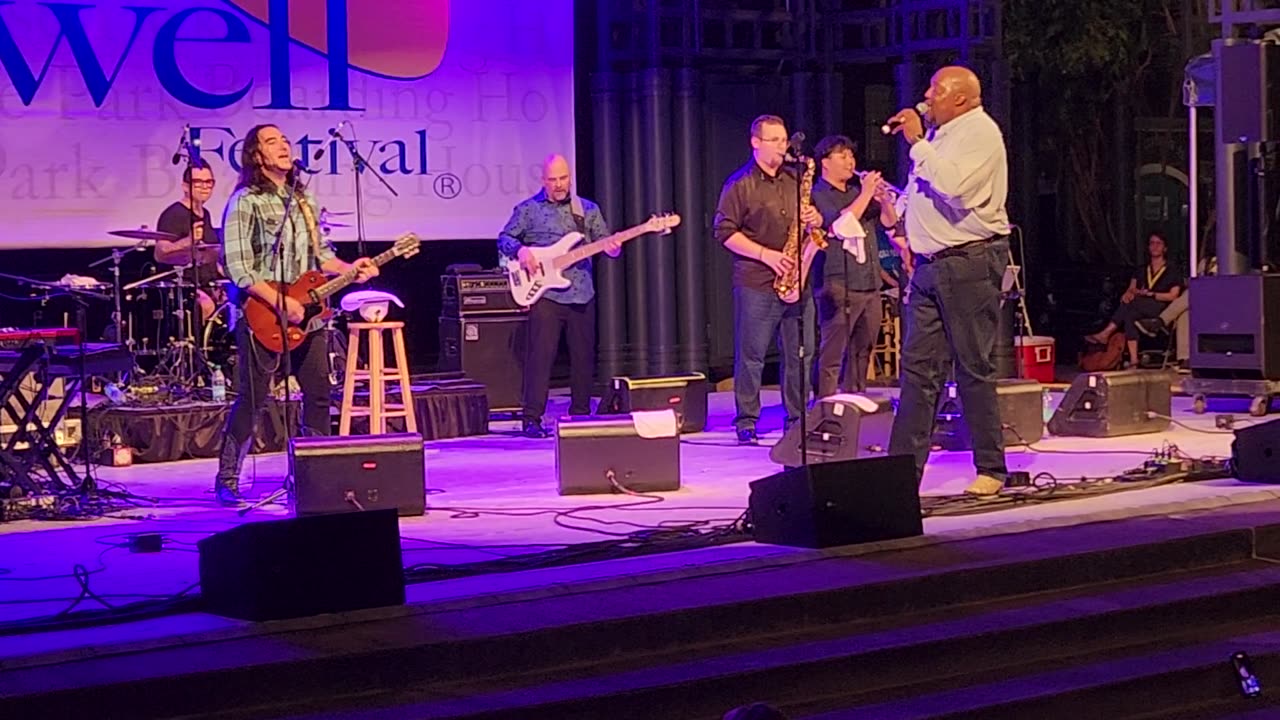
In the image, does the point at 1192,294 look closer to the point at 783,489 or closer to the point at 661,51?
the point at 661,51

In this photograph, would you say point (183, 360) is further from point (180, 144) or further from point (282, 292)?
point (282, 292)

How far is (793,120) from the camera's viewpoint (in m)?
15.2

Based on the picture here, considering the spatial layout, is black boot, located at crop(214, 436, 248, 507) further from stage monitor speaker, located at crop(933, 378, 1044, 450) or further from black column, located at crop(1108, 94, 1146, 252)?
black column, located at crop(1108, 94, 1146, 252)

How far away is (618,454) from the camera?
30.6 ft

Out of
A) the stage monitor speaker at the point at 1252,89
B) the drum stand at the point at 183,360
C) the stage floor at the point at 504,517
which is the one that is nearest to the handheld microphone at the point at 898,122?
the stage floor at the point at 504,517

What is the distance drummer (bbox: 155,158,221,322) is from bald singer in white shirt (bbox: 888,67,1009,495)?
4740 mm

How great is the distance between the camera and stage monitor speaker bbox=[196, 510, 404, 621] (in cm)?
616

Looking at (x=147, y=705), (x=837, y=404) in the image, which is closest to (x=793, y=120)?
(x=837, y=404)

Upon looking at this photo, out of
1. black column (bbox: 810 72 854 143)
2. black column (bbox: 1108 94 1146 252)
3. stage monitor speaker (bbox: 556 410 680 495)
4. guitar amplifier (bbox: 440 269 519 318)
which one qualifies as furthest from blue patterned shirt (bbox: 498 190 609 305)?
black column (bbox: 1108 94 1146 252)

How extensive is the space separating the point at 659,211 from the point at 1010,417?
4184mm

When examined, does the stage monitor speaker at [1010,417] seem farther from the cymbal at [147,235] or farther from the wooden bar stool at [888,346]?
the wooden bar stool at [888,346]

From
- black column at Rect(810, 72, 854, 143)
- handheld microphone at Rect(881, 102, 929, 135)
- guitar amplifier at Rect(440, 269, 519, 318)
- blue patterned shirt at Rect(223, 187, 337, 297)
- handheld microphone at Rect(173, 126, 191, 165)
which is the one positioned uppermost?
black column at Rect(810, 72, 854, 143)

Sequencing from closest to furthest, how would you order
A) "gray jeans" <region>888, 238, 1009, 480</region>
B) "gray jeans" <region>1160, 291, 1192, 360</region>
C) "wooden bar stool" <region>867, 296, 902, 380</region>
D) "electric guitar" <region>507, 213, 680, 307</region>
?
"gray jeans" <region>888, 238, 1009, 480</region> < "electric guitar" <region>507, 213, 680, 307</region> < "wooden bar stool" <region>867, 296, 902, 380</region> < "gray jeans" <region>1160, 291, 1192, 360</region>

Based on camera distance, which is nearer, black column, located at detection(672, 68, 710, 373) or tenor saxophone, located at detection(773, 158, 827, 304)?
tenor saxophone, located at detection(773, 158, 827, 304)
